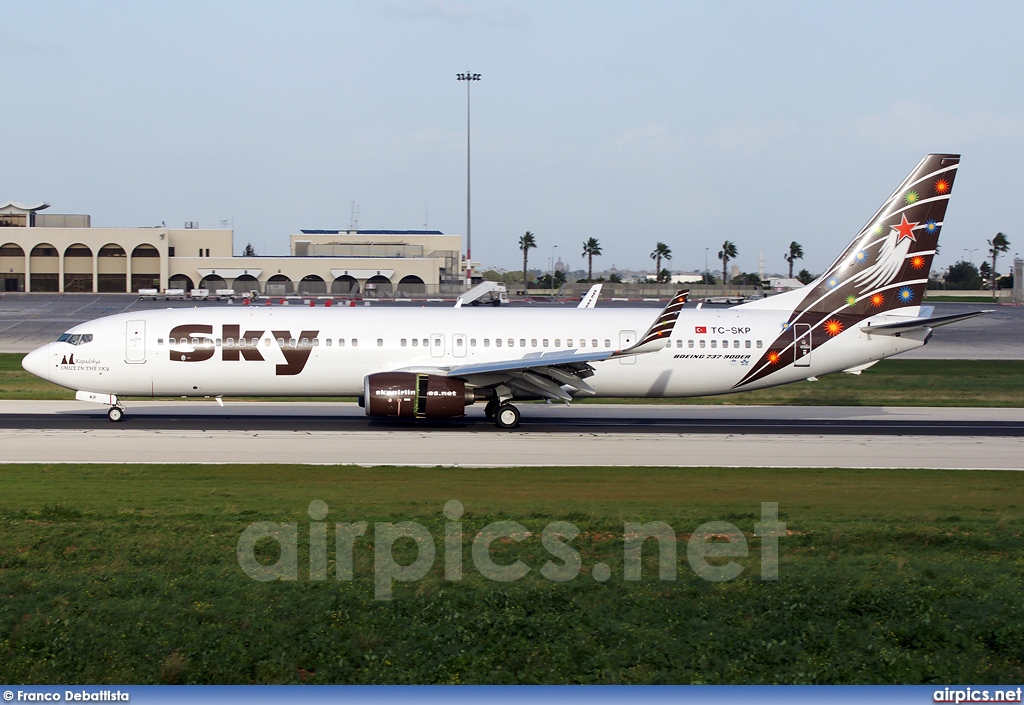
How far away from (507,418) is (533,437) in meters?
2.00

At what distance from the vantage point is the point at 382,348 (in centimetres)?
3050

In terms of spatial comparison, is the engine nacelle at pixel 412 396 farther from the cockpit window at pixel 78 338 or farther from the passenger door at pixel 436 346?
the cockpit window at pixel 78 338

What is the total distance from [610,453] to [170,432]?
12.6 metres

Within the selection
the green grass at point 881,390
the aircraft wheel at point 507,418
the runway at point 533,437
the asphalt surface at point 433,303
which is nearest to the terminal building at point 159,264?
the asphalt surface at point 433,303

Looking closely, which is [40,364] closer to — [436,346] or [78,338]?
[78,338]

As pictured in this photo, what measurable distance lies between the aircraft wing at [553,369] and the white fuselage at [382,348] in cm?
70

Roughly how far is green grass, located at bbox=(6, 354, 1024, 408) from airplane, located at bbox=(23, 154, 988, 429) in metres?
7.12

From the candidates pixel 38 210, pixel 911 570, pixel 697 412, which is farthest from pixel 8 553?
pixel 38 210

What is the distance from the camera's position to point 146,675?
1088 centimetres

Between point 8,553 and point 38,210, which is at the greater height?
point 38,210

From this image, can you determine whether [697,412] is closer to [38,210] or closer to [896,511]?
[896,511]

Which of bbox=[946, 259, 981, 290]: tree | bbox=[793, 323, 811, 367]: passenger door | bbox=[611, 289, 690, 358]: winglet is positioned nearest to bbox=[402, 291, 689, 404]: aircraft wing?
bbox=[611, 289, 690, 358]: winglet

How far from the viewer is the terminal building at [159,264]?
116 meters

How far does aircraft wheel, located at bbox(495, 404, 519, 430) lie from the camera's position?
3055 centimetres
